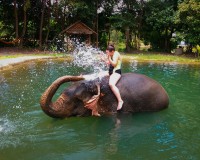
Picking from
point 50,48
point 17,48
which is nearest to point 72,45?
point 50,48

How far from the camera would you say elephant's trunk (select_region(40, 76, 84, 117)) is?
809 centimetres

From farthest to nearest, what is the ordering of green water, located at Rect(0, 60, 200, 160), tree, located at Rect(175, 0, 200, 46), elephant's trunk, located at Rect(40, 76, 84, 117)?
tree, located at Rect(175, 0, 200, 46), elephant's trunk, located at Rect(40, 76, 84, 117), green water, located at Rect(0, 60, 200, 160)

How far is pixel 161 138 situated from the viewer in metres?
7.73

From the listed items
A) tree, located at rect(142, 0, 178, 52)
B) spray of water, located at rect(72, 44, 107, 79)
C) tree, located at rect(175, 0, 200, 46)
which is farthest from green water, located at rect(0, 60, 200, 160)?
tree, located at rect(142, 0, 178, 52)

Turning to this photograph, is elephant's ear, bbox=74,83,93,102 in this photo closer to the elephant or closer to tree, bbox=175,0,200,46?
→ the elephant

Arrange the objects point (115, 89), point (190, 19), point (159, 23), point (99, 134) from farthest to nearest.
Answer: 1. point (159, 23)
2. point (190, 19)
3. point (115, 89)
4. point (99, 134)

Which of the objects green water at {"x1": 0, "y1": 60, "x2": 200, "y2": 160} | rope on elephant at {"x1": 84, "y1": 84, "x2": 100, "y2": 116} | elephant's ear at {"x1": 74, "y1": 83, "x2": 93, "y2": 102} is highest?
elephant's ear at {"x1": 74, "y1": 83, "x2": 93, "y2": 102}

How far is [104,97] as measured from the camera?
9.41 metres

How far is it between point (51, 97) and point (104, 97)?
177 centimetres

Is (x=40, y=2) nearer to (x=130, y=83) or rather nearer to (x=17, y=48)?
(x=17, y=48)

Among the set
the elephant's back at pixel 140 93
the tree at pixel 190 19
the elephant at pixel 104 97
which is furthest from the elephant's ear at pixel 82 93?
the tree at pixel 190 19

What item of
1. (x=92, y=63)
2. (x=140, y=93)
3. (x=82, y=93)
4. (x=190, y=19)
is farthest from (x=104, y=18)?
(x=82, y=93)

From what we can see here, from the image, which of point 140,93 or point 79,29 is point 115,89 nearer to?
point 140,93

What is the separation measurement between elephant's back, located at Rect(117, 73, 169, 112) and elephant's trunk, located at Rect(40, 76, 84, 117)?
1.48 metres
